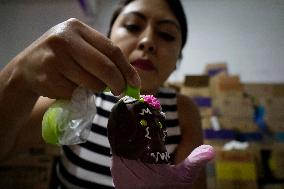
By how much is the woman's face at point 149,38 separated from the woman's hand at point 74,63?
0.78 ft

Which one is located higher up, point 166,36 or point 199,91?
point 166,36

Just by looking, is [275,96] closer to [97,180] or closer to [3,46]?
[97,180]

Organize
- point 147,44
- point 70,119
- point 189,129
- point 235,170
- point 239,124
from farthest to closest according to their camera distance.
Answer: point 239,124 < point 235,170 < point 189,129 < point 147,44 < point 70,119

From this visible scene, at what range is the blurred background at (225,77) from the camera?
89cm

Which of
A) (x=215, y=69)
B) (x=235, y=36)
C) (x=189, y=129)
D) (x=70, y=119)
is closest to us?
(x=70, y=119)

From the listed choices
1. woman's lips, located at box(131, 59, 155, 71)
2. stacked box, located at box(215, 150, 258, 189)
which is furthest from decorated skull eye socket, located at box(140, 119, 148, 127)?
stacked box, located at box(215, 150, 258, 189)

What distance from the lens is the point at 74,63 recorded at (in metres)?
0.27

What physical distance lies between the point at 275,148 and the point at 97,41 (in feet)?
3.80

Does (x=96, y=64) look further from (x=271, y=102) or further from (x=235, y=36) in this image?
(x=235, y=36)

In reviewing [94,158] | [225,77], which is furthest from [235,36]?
[94,158]

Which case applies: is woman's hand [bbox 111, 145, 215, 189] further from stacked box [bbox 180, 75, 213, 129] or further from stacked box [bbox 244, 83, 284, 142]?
stacked box [bbox 244, 83, 284, 142]

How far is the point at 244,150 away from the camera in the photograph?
1.06 metres

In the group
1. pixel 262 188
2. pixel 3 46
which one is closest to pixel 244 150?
pixel 262 188

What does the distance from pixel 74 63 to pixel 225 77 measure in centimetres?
116
